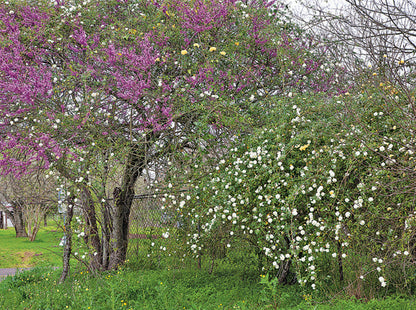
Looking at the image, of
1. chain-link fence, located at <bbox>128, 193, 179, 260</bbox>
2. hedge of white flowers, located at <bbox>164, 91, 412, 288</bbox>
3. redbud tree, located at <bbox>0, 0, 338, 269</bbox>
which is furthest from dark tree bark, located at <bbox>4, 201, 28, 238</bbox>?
hedge of white flowers, located at <bbox>164, 91, 412, 288</bbox>

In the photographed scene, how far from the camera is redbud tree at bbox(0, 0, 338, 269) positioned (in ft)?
18.2

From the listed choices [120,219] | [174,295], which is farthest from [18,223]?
[174,295]

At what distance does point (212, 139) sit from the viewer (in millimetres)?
5691

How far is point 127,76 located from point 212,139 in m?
1.49

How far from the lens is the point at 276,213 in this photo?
14.0 feet

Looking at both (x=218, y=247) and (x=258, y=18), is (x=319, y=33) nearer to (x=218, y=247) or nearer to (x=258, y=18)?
(x=258, y=18)

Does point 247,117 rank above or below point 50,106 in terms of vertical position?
below

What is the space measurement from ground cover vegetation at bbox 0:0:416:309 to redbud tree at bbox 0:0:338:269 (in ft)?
0.10

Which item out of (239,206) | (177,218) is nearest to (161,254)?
(177,218)

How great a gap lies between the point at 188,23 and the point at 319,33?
7.47 ft

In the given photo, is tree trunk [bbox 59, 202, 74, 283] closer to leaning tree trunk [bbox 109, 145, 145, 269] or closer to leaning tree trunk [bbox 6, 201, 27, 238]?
leaning tree trunk [bbox 109, 145, 145, 269]

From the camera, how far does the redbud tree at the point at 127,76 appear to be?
218 inches

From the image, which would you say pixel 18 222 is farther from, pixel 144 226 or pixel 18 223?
pixel 144 226

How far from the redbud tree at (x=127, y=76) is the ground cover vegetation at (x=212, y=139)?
0.10 ft
